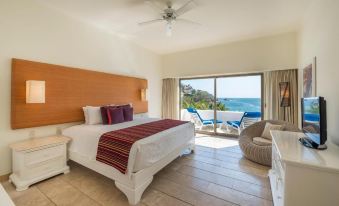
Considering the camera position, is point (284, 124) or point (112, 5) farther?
point (284, 124)

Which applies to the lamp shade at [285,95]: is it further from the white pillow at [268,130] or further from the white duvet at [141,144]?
the white duvet at [141,144]

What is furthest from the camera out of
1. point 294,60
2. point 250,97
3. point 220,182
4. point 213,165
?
point 250,97

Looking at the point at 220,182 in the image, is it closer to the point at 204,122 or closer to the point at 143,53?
the point at 204,122

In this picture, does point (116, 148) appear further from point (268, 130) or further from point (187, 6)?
point (268, 130)

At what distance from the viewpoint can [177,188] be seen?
2.18m

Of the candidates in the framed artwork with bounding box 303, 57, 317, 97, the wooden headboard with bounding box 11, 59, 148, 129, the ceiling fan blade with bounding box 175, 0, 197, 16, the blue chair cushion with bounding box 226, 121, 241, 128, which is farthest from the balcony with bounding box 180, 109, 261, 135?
the ceiling fan blade with bounding box 175, 0, 197, 16

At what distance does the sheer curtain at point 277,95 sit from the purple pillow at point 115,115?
3634mm

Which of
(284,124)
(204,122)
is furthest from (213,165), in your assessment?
(204,122)

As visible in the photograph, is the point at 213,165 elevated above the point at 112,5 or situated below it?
below

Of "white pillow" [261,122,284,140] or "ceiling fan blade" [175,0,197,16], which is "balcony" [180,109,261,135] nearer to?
"white pillow" [261,122,284,140]

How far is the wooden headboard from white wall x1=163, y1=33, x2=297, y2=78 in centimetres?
217

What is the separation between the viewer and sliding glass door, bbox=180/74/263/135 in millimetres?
4516

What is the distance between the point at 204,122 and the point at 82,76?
146 inches

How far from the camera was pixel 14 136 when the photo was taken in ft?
7.94
